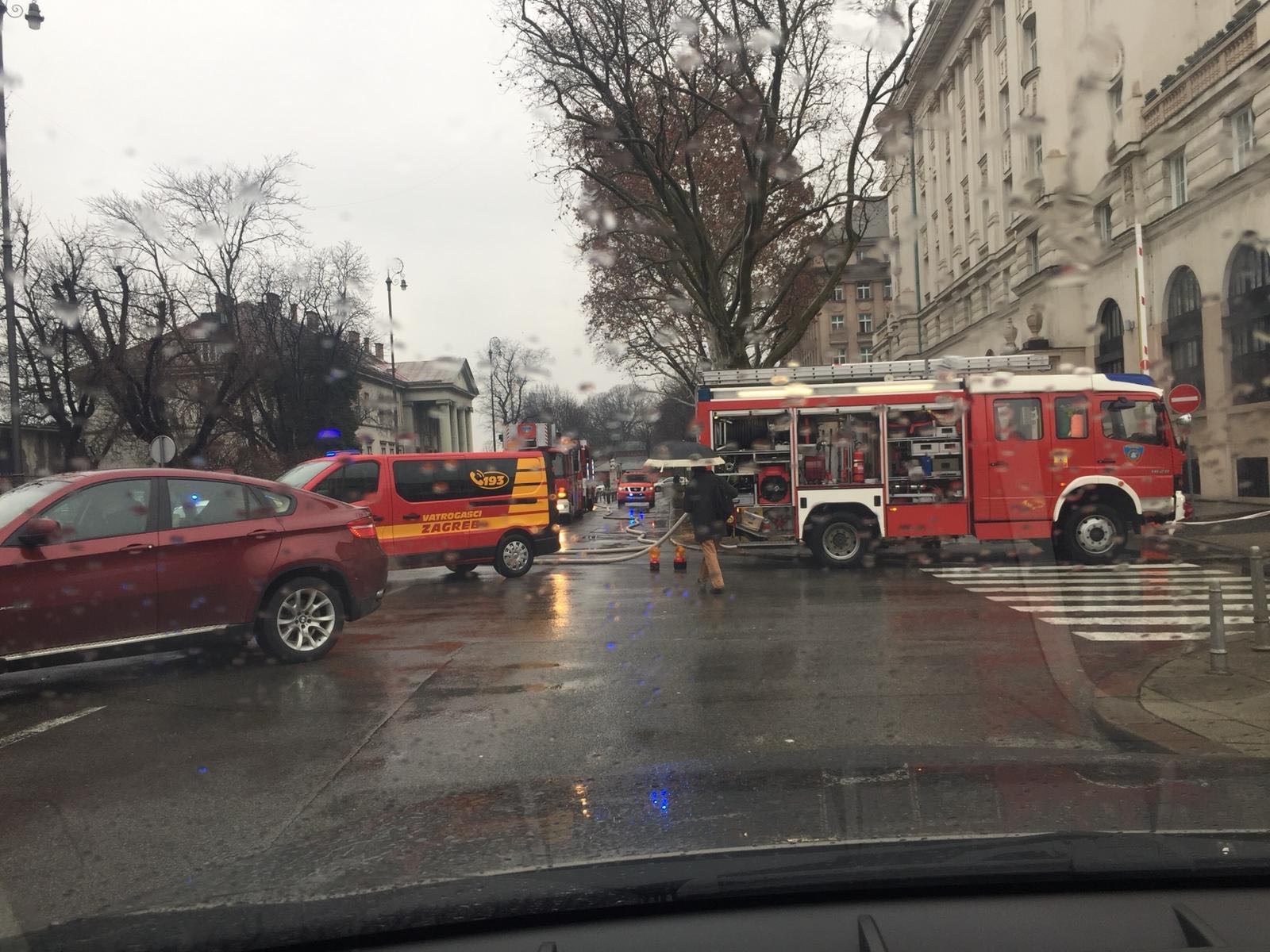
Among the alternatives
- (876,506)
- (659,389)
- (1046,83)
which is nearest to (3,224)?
(876,506)

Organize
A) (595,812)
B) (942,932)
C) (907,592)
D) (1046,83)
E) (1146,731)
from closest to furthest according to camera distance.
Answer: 1. (942,932)
2. (595,812)
3. (1146,731)
4. (907,592)
5. (1046,83)

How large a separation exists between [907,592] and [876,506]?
10.8ft

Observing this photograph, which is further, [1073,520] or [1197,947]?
[1073,520]

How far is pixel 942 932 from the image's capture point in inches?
86.2

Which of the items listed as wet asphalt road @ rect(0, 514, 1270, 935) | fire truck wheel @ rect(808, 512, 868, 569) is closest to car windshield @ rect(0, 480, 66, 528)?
wet asphalt road @ rect(0, 514, 1270, 935)

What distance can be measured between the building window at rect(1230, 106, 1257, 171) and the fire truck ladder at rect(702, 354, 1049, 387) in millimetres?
4183

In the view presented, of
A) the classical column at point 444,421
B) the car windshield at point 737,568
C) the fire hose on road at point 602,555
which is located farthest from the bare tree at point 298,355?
the classical column at point 444,421

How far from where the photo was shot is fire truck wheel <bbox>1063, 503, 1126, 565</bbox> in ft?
48.9

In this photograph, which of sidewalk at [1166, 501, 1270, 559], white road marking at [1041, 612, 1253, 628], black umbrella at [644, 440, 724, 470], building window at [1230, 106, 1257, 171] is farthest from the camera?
sidewalk at [1166, 501, 1270, 559]

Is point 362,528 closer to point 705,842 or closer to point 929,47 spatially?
point 705,842

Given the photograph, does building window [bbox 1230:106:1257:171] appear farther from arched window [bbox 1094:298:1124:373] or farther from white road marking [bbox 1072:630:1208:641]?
white road marking [bbox 1072:630:1208:641]

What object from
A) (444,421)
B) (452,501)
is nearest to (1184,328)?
(452,501)

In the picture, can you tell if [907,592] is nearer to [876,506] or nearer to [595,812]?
[876,506]

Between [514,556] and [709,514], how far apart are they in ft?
13.3
